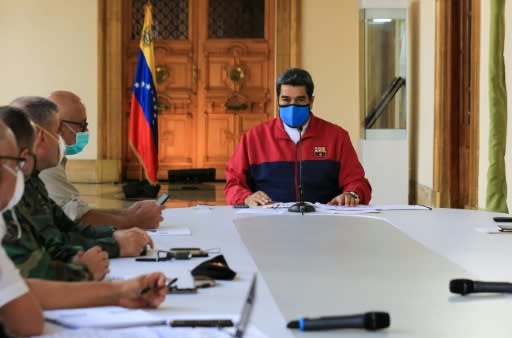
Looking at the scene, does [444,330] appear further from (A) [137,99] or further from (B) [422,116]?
(A) [137,99]

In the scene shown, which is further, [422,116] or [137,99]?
[137,99]

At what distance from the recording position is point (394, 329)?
1.98m

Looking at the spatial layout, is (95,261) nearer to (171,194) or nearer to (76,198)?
(76,198)

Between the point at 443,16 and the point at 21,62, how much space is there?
24.0 ft

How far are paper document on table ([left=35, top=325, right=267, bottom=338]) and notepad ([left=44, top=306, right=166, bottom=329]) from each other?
3 cm

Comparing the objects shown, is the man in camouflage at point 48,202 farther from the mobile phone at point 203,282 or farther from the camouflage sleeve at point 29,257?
the mobile phone at point 203,282

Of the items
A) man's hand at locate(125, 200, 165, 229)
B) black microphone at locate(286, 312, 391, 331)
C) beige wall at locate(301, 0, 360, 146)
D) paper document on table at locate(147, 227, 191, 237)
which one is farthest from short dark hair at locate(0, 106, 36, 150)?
beige wall at locate(301, 0, 360, 146)

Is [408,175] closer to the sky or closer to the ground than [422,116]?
closer to the ground

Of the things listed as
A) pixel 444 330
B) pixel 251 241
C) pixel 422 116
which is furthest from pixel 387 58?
pixel 444 330

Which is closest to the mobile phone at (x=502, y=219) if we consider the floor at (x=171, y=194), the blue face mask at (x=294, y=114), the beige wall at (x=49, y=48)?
the blue face mask at (x=294, y=114)

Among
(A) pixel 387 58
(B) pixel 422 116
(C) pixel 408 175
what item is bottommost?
(C) pixel 408 175

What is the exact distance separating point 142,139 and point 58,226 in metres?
8.77

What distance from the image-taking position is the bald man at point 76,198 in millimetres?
3635

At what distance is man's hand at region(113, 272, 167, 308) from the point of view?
2.05 meters
